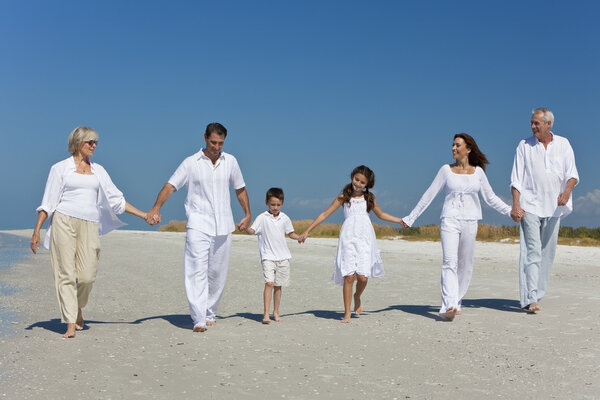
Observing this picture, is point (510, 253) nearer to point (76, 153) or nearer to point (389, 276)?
point (389, 276)

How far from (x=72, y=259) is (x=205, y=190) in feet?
6.54

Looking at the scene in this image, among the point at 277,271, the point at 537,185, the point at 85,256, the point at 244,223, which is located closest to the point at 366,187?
the point at 277,271

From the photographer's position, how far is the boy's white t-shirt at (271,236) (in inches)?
418

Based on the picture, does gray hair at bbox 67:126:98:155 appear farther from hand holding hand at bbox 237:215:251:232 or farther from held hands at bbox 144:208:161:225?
hand holding hand at bbox 237:215:251:232

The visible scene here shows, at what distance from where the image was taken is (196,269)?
9.82 m

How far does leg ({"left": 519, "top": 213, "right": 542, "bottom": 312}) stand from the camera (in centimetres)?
1152

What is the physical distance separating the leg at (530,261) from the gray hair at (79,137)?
698 cm

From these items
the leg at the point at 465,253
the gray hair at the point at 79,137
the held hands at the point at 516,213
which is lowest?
the leg at the point at 465,253

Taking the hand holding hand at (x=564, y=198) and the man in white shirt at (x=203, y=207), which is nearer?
the man in white shirt at (x=203, y=207)

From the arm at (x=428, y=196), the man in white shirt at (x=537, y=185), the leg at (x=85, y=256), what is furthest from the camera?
the man in white shirt at (x=537, y=185)

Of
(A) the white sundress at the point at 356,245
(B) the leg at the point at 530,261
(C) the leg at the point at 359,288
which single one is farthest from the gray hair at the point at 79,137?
(B) the leg at the point at 530,261

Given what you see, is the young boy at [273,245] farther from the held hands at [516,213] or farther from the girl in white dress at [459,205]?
the held hands at [516,213]

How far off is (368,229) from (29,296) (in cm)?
696

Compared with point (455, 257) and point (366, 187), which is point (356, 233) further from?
point (455, 257)
